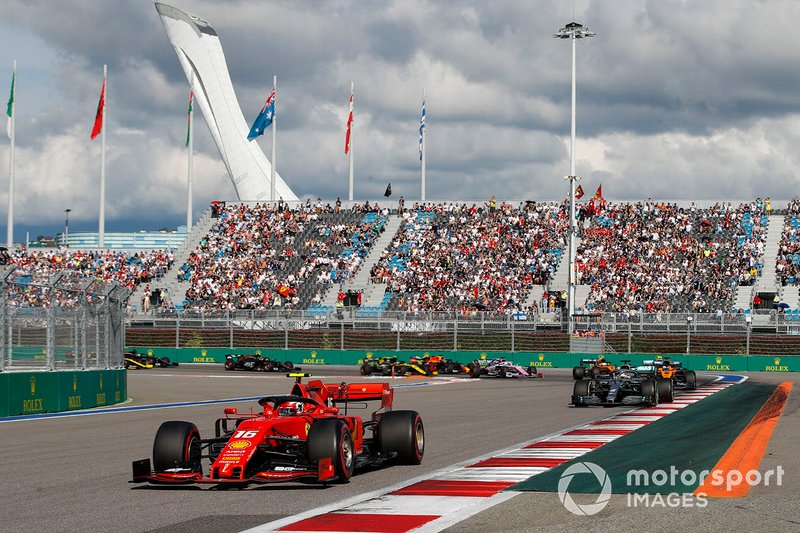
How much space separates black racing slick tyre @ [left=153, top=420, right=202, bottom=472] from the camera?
11148mm

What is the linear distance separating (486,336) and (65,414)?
101 feet

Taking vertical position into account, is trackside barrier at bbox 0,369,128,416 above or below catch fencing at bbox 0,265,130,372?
below

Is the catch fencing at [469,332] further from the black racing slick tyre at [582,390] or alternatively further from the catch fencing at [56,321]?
the catch fencing at [56,321]

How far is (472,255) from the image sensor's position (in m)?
58.4

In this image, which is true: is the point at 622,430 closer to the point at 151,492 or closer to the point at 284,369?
A: the point at 151,492

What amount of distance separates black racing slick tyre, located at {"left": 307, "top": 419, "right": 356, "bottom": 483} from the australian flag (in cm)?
5798

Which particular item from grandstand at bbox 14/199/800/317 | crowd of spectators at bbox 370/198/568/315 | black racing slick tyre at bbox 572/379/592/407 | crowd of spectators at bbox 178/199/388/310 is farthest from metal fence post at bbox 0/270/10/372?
crowd of spectators at bbox 178/199/388/310

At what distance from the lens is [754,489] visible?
10195 mm

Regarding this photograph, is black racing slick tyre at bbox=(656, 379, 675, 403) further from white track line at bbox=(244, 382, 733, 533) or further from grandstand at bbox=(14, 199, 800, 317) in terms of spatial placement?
grandstand at bbox=(14, 199, 800, 317)

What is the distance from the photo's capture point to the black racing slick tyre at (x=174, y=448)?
11.1 m

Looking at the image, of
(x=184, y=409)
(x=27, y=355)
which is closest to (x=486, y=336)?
(x=184, y=409)

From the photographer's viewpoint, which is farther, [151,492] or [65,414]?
[65,414]

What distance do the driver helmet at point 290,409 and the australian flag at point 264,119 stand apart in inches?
2232

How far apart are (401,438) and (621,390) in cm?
1314
